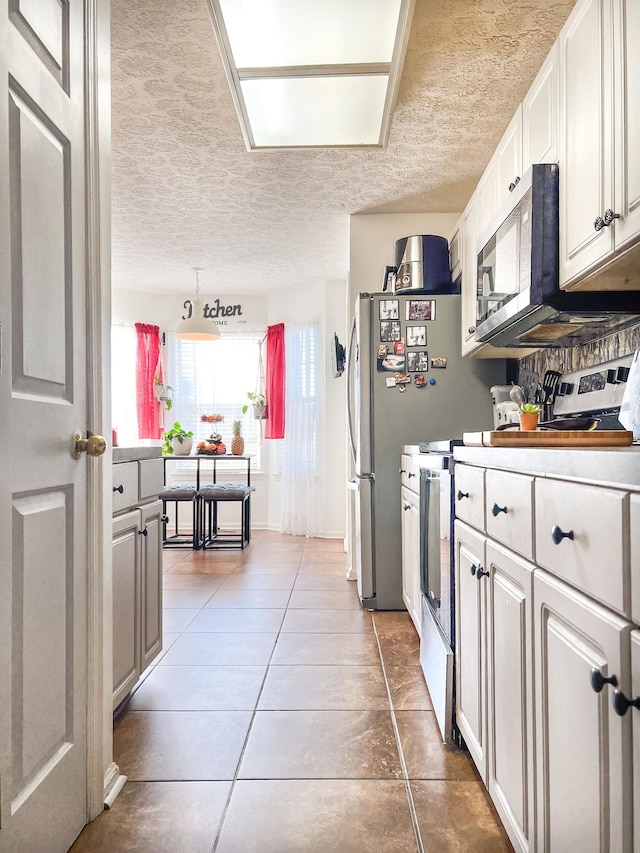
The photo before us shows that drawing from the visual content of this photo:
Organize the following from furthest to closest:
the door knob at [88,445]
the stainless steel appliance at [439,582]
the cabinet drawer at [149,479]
→ 1. the cabinet drawer at [149,479]
2. the stainless steel appliance at [439,582]
3. the door knob at [88,445]

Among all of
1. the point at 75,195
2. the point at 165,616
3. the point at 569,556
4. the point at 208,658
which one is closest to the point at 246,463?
the point at 165,616

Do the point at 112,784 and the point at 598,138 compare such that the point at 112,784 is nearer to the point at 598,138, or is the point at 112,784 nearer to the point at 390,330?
the point at 598,138

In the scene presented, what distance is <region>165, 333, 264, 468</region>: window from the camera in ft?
21.0

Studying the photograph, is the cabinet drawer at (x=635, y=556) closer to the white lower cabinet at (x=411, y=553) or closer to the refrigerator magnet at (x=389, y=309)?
the white lower cabinet at (x=411, y=553)

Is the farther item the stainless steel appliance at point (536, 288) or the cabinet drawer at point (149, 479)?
the cabinet drawer at point (149, 479)

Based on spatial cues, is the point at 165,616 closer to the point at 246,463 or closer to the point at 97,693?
the point at 97,693

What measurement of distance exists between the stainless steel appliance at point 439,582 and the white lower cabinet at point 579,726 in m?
0.76

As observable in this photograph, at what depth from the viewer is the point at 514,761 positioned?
3.98 ft

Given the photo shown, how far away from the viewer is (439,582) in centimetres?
212

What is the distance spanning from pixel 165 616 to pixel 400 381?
180 centimetres

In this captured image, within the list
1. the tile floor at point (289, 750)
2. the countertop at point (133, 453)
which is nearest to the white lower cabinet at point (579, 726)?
the tile floor at point (289, 750)

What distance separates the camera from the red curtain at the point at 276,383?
6109 mm

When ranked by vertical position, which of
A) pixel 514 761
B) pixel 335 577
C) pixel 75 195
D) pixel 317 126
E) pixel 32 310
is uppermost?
pixel 317 126

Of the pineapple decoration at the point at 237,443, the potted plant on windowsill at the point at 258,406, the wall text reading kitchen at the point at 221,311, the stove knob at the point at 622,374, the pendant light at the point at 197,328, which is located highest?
the wall text reading kitchen at the point at 221,311
